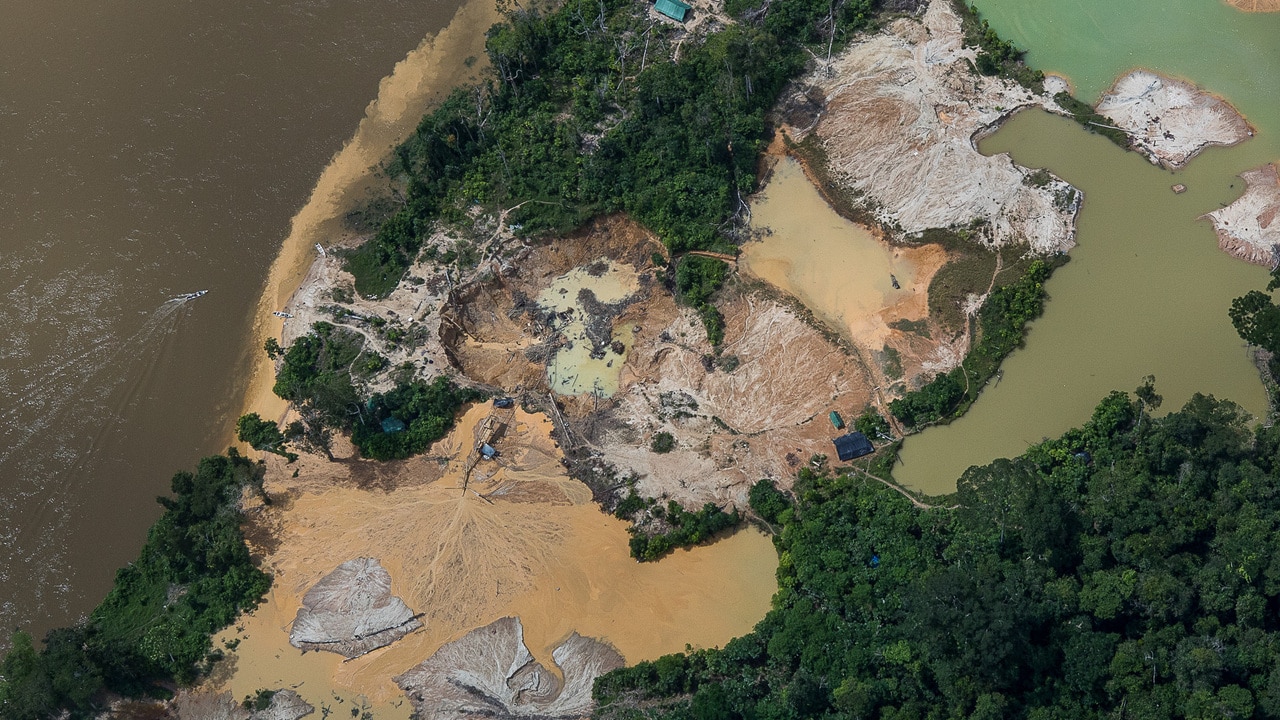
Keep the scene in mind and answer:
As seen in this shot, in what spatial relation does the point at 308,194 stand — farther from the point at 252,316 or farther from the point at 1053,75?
the point at 1053,75

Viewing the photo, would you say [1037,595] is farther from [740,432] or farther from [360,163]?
[360,163]

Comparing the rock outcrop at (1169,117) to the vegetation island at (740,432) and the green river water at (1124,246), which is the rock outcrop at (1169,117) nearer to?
the green river water at (1124,246)

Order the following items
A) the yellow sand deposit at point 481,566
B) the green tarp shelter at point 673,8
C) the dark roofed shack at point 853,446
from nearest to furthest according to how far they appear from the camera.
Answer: the yellow sand deposit at point 481,566, the dark roofed shack at point 853,446, the green tarp shelter at point 673,8

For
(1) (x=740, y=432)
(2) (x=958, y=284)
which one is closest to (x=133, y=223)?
(1) (x=740, y=432)

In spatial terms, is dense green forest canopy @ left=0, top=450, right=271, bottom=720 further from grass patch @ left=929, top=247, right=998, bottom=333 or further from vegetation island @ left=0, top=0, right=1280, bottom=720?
grass patch @ left=929, top=247, right=998, bottom=333

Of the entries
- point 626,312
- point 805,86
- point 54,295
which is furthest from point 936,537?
point 54,295

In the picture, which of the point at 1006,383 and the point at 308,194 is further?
the point at 308,194

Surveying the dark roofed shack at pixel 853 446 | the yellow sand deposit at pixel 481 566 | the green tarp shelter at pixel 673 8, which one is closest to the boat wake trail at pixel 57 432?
the yellow sand deposit at pixel 481 566
